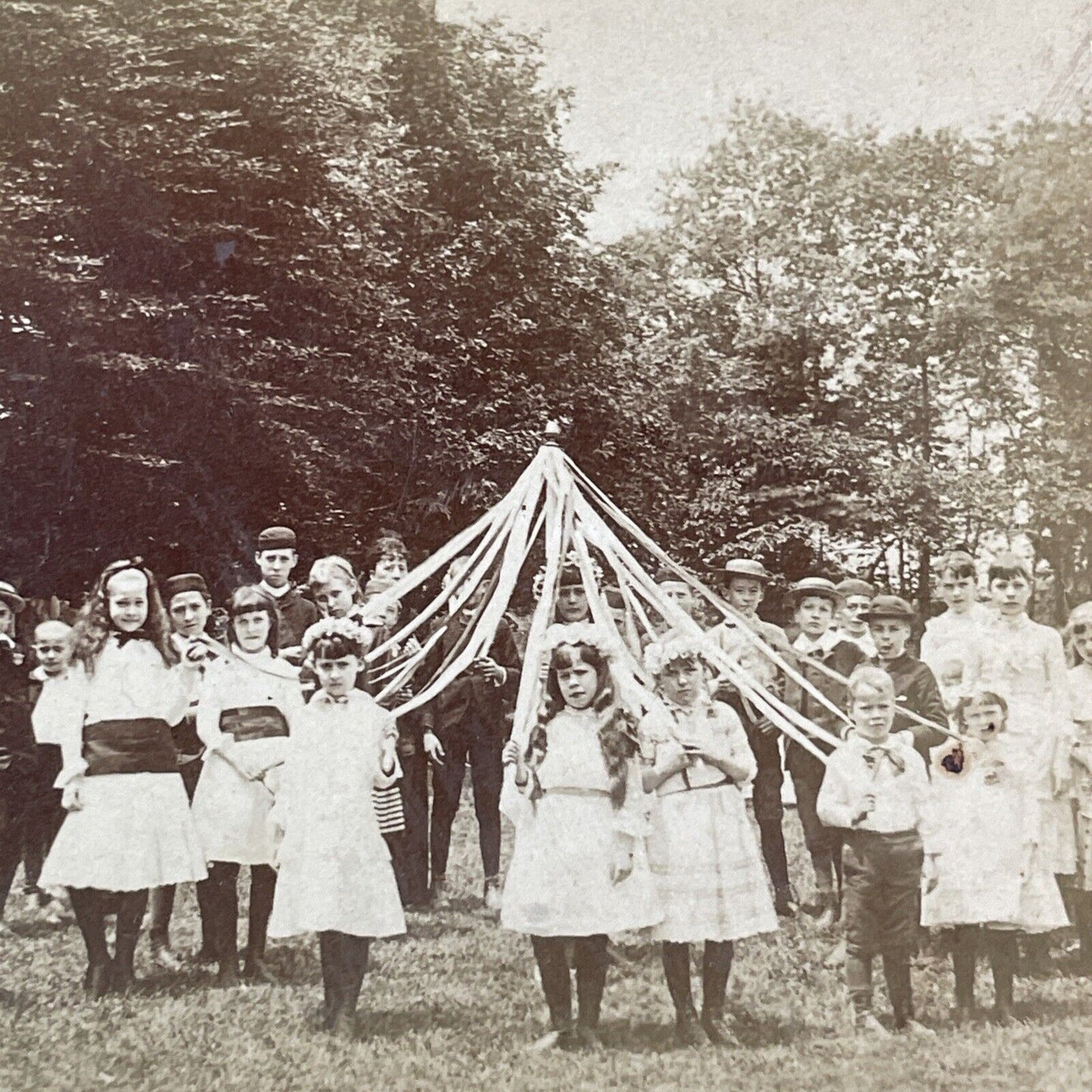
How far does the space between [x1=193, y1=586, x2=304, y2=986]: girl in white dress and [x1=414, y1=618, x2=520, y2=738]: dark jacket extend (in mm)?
913

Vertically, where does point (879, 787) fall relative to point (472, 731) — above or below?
below

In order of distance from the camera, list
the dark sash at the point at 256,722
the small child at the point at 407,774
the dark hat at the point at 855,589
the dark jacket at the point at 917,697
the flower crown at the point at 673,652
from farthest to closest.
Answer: the dark hat at the point at 855,589, the small child at the point at 407,774, the dark sash at the point at 256,722, the dark jacket at the point at 917,697, the flower crown at the point at 673,652

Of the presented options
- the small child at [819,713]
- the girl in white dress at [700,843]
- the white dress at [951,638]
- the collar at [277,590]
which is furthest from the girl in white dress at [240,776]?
the white dress at [951,638]

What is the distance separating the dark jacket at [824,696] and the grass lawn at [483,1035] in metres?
0.83

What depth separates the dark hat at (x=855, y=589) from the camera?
5.12m

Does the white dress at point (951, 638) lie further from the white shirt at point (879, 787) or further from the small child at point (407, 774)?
the small child at point (407, 774)

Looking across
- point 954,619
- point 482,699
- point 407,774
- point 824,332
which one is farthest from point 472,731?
point 824,332

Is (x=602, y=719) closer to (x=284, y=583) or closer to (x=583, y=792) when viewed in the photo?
(x=583, y=792)

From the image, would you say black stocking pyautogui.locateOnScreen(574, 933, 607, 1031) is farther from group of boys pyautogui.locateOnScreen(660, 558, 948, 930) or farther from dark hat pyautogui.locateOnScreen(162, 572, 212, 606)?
dark hat pyautogui.locateOnScreen(162, 572, 212, 606)

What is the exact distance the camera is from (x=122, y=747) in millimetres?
4121

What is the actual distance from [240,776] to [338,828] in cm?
66

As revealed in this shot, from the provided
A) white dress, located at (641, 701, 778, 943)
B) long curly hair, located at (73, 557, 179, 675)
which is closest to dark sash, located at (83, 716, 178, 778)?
long curly hair, located at (73, 557, 179, 675)

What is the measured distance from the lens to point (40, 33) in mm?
5180

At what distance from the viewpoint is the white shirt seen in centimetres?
382
